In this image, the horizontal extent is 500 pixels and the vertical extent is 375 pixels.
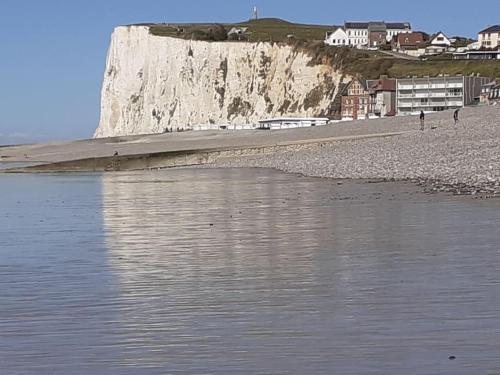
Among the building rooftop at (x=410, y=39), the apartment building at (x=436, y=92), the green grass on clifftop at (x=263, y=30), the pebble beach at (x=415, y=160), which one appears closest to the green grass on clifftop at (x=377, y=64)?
the green grass on clifftop at (x=263, y=30)

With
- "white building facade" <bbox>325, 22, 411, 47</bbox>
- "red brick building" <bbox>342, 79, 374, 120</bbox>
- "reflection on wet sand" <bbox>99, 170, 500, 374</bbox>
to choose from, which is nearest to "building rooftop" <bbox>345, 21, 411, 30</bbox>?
"white building facade" <bbox>325, 22, 411, 47</bbox>

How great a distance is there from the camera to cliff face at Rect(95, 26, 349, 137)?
10000 cm

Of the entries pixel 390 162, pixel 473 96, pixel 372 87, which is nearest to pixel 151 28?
pixel 372 87

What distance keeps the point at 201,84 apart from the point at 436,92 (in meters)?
30.3

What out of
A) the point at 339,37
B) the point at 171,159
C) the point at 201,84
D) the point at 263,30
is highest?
the point at 263,30

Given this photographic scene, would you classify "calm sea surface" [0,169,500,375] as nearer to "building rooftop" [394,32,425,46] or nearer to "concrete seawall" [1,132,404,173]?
"concrete seawall" [1,132,404,173]

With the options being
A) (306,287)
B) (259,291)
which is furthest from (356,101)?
(259,291)

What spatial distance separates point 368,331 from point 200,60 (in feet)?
345

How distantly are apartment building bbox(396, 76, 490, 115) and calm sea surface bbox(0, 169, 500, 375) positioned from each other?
75.5m

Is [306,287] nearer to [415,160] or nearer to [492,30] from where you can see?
[415,160]

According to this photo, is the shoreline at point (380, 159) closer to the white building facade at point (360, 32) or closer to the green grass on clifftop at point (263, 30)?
the green grass on clifftop at point (263, 30)

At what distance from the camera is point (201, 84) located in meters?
108

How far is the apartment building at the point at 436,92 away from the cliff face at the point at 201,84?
26.8 feet

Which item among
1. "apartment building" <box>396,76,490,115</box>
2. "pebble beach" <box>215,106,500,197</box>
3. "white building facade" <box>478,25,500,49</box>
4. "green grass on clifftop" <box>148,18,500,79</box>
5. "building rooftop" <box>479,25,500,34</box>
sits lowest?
"pebble beach" <box>215,106,500,197</box>
